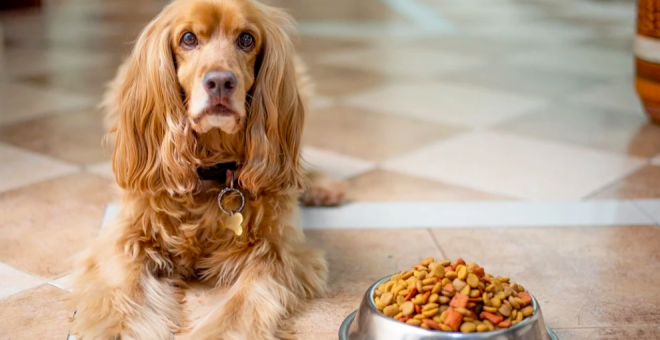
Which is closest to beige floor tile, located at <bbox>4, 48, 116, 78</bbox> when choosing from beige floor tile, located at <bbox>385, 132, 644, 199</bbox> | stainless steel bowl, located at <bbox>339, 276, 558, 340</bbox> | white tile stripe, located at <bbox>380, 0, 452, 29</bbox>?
beige floor tile, located at <bbox>385, 132, 644, 199</bbox>

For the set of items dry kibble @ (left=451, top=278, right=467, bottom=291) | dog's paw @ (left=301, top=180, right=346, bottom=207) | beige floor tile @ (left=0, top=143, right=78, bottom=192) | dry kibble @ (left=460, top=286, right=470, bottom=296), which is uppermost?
dry kibble @ (left=460, top=286, right=470, bottom=296)

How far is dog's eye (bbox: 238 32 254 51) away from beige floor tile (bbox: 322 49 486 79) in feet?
13.0

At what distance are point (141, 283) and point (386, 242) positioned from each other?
1077 mm

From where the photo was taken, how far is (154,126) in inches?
97.7

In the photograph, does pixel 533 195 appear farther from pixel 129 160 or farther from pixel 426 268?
pixel 129 160

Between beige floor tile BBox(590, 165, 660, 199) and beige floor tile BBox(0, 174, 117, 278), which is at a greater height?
beige floor tile BBox(590, 165, 660, 199)

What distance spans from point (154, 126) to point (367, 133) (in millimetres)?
2347

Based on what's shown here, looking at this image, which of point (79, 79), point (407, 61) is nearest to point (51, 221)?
point (79, 79)

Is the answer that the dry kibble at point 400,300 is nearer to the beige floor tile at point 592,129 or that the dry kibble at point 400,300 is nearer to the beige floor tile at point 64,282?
the beige floor tile at point 64,282

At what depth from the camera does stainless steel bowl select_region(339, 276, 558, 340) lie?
197cm

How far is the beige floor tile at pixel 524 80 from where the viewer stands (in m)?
5.95

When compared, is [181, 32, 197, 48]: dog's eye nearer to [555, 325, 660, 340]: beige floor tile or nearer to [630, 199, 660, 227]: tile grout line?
[555, 325, 660, 340]: beige floor tile

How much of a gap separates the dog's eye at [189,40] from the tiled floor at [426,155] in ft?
3.01

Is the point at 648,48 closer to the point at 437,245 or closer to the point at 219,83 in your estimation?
the point at 437,245
